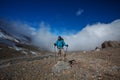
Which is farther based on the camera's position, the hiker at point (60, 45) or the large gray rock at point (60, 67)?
the hiker at point (60, 45)

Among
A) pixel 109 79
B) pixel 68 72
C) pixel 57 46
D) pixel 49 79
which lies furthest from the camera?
pixel 57 46

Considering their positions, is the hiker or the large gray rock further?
the hiker

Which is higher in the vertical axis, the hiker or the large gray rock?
the hiker

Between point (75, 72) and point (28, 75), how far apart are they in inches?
207

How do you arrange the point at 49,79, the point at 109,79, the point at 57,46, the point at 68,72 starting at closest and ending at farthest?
the point at 109,79
the point at 49,79
the point at 68,72
the point at 57,46

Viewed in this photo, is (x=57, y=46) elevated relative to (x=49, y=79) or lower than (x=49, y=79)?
elevated

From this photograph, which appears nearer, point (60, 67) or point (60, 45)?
point (60, 67)

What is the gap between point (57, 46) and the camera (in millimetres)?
19156

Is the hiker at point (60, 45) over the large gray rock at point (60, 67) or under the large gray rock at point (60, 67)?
over

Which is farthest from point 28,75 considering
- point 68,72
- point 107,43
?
point 107,43

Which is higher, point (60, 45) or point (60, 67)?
point (60, 45)

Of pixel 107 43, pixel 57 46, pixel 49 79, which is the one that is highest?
pixel 107 43

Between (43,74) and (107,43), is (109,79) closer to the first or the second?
(43,74)

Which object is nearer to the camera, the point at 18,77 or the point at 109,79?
the point at 109,79
